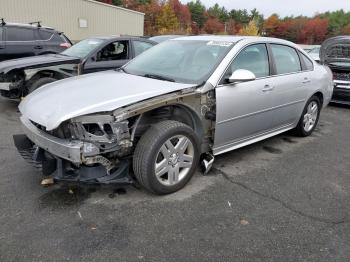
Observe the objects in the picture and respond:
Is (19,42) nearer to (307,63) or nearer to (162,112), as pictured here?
(162,112)

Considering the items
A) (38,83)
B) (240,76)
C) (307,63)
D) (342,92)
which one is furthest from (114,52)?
(342,92)

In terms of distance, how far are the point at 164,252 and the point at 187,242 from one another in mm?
226

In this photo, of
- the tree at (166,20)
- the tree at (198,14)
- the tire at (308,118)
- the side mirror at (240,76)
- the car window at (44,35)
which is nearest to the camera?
the side mirror at (240,76)

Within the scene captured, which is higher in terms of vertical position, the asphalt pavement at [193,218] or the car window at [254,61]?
the car window at [254,61]

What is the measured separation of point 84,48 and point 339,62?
6120 mm

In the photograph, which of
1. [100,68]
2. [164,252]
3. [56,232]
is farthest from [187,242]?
[100,68]

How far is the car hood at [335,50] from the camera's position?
847 cm

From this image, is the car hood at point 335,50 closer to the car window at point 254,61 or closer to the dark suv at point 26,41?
the car window at point 254,61

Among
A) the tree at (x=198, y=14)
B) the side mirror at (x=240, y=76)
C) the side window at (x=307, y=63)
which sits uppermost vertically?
the tree at (x=198, y=14)

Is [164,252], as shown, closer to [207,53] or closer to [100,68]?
[207,53]

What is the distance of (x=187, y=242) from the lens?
281 cm

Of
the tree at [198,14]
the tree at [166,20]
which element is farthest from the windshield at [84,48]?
the tree at [198,14]

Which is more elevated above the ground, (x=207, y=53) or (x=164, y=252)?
(x=207, y=53)

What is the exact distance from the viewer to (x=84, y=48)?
24.7 feet
